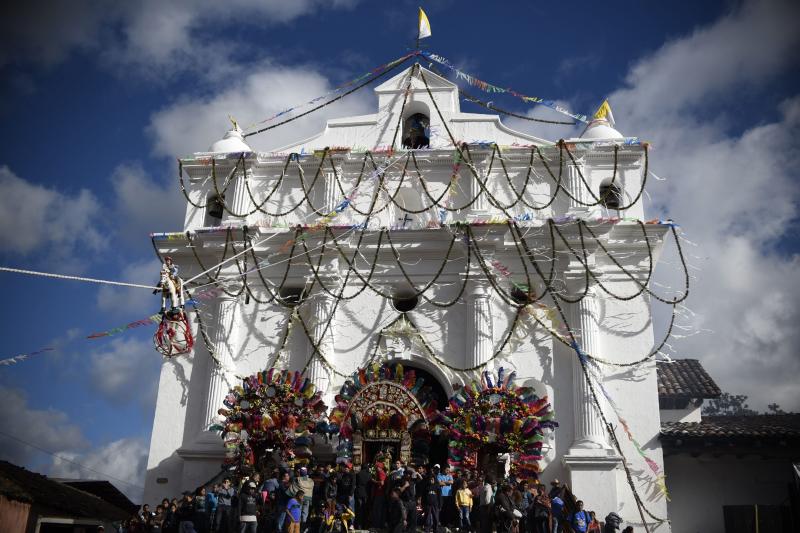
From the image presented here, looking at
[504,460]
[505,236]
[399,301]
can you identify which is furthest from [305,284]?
[504,460]

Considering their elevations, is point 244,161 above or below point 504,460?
above

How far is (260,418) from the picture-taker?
21.7 metres

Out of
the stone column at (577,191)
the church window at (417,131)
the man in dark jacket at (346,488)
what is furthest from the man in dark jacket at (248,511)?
the church window at (417,131)

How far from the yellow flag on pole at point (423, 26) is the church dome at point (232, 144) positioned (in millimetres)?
7052

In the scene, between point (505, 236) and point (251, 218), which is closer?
point (505, 236)

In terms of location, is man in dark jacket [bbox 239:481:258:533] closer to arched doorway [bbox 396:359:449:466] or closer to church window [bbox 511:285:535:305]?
arched doorway [bbox 396:359:449:466]

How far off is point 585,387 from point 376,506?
23.9 feet

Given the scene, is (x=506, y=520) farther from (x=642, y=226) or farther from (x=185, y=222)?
(x=185, y=222)

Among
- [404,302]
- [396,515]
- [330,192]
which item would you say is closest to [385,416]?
[404,302]

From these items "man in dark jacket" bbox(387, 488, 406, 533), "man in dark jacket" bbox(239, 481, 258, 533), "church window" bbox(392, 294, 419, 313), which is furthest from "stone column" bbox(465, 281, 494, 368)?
"man in dark jacket" bbox(239, 481, 258, 533)

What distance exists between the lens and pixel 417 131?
27.0 m

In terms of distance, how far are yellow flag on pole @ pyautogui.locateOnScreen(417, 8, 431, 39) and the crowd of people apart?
563 inches

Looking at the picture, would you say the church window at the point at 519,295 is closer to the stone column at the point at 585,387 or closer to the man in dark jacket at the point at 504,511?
the stone column at the point at 585,387

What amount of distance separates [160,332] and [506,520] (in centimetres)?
905
